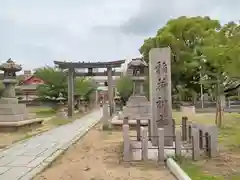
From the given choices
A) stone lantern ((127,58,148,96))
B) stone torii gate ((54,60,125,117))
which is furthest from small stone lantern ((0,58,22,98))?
stone torii gate ((54,60,125,117))

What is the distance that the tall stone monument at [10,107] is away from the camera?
16.5 metres

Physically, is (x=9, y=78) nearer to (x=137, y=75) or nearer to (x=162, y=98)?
(x=137, y=75)

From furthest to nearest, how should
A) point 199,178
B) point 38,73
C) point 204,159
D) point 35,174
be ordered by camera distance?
point 38,73 → point 204,159 → point 35,174 → point 199,178

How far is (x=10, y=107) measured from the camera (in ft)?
55.8

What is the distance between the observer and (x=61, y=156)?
941 centimetres

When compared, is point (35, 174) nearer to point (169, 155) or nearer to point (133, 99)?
point (169, 155)

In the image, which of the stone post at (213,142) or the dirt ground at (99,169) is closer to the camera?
the dirt ground at (99,169)

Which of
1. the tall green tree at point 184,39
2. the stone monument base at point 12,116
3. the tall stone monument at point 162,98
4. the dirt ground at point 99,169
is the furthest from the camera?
the tall green tree at point 184,39

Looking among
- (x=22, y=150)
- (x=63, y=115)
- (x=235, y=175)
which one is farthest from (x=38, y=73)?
(x=235, y=175)

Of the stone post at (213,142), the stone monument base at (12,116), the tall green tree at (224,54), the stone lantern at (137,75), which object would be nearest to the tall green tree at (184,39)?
the stone lantern at (137,75)

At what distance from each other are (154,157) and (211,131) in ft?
5.40

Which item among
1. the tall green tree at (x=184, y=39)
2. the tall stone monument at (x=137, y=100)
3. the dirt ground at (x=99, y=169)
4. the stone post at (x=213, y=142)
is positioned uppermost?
Answer: the tall green tree at (x=184, y=39)

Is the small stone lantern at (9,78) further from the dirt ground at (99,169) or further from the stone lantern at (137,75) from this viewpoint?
the dirt ground at (99,169)

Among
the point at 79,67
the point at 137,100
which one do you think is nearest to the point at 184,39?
the point at 79,67
